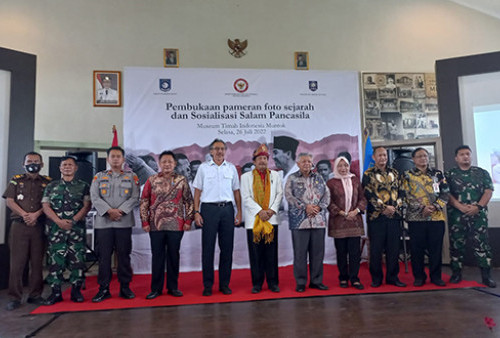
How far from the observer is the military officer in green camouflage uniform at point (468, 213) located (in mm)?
3527

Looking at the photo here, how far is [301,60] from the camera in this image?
5621 millimetres

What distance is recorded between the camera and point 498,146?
441 cm

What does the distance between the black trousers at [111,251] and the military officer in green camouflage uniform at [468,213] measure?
127 inches

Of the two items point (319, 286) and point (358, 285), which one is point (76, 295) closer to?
point (319, 286)

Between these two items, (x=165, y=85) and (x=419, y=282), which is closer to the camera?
(x=419, y=282)

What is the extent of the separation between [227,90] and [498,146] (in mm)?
3524

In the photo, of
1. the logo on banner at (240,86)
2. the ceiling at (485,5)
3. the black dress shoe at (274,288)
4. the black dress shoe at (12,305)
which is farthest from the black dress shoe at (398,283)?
the ceiling at (485,5)

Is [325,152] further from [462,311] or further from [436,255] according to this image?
[462,311]

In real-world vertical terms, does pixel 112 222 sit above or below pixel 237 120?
below

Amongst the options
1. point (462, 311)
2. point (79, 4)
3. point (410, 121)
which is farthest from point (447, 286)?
point (79, 4)

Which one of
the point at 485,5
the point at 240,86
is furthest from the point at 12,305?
the point at 485,5

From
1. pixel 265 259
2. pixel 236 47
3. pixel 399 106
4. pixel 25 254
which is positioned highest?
pixel 236 47

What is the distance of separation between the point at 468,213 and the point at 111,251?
3529 mm

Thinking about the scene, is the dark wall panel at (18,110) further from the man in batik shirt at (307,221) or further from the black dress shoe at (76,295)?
the man in batik shirt at (307,221)
